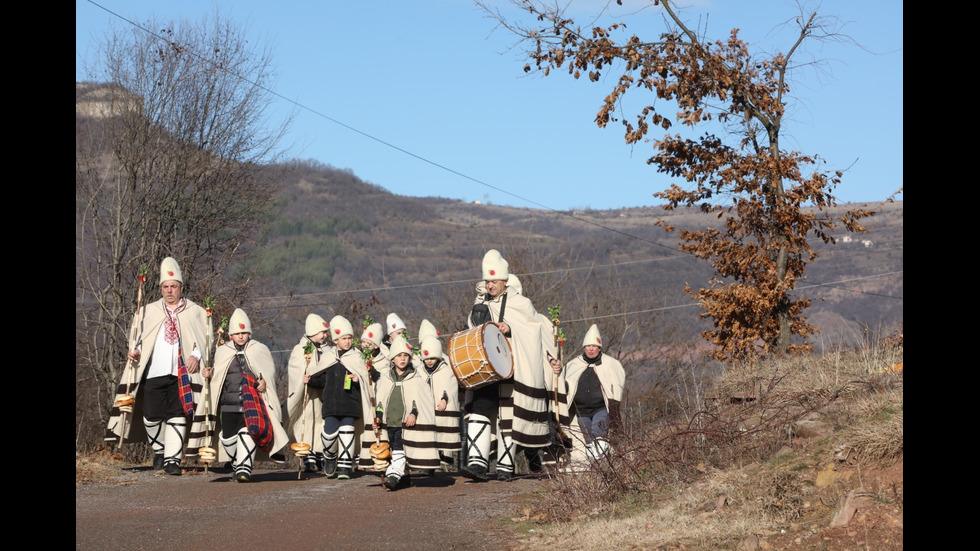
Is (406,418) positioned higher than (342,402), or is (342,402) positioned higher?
(342,402)

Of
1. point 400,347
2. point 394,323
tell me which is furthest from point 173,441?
point 400,347

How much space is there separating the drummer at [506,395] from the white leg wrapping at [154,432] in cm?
404

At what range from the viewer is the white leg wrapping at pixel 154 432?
15.4 metres

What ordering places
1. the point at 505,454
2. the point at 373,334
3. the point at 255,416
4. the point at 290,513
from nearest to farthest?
the point at 290,513
the point at 505,454
the point at 255,416
the point at 373,334

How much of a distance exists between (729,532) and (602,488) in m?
2.27

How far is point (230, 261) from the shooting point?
26.7m

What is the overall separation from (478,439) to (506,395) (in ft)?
2.19

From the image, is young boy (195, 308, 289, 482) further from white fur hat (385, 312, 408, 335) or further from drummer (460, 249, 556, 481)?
drummer (460, 249, 556, 481)

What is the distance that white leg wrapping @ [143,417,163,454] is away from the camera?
50.4 ft

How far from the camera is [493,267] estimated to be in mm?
14078

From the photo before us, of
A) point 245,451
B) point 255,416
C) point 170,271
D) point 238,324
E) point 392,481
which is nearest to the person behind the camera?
point 392,481

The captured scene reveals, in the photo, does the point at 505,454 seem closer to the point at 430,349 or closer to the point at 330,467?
the point at 430,349

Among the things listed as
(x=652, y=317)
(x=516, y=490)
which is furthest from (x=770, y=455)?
(x=652, y=317)

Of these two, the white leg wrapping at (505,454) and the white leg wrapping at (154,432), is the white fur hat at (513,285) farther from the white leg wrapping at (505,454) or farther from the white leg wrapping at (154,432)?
the white leg wrapping at (154,432)
